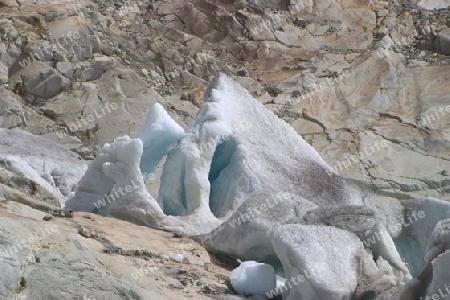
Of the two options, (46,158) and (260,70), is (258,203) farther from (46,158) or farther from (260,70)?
(260,70)

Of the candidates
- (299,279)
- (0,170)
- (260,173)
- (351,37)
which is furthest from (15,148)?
(351,37)

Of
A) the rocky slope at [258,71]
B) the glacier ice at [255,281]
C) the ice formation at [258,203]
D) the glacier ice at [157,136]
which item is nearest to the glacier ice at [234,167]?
the ice formation at [258,203]

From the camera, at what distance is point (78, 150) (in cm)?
1988

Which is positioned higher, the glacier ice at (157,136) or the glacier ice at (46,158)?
the glacier ice at (157,136)

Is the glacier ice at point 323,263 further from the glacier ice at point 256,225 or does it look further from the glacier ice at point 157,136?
the glacier ice at point 157,136

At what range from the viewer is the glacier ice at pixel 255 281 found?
680 cm

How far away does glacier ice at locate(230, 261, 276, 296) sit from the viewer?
22.3 feet

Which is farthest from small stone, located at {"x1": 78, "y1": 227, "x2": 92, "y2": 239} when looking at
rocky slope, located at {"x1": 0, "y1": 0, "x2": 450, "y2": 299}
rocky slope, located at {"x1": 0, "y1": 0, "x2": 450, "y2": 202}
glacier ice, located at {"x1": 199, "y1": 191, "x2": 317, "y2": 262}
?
rocky slope, located at {"x1": 0, "y1": 0, "x2": 450, "y2": 202}

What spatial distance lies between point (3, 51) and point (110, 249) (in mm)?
15947

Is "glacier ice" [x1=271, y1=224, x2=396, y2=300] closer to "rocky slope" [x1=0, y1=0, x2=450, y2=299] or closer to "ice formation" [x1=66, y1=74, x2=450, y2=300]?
"ice formation" [x1=66, y1=74, x2=450, y2=300]

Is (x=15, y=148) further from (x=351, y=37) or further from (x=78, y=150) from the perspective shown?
(x=351, y=37)

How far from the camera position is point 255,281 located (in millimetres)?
6820

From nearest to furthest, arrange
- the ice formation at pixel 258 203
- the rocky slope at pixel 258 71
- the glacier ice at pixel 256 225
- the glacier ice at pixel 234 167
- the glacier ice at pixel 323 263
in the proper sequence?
the glacier ice at pixel 323 263 < the ice formation at pixel 258 203 < the glacier ice at pixel 256 225 < the glacier ice at pixel 234 167 < the rocky slope at pixel 258 71

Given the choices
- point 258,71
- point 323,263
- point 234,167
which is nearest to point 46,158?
point 234,167
